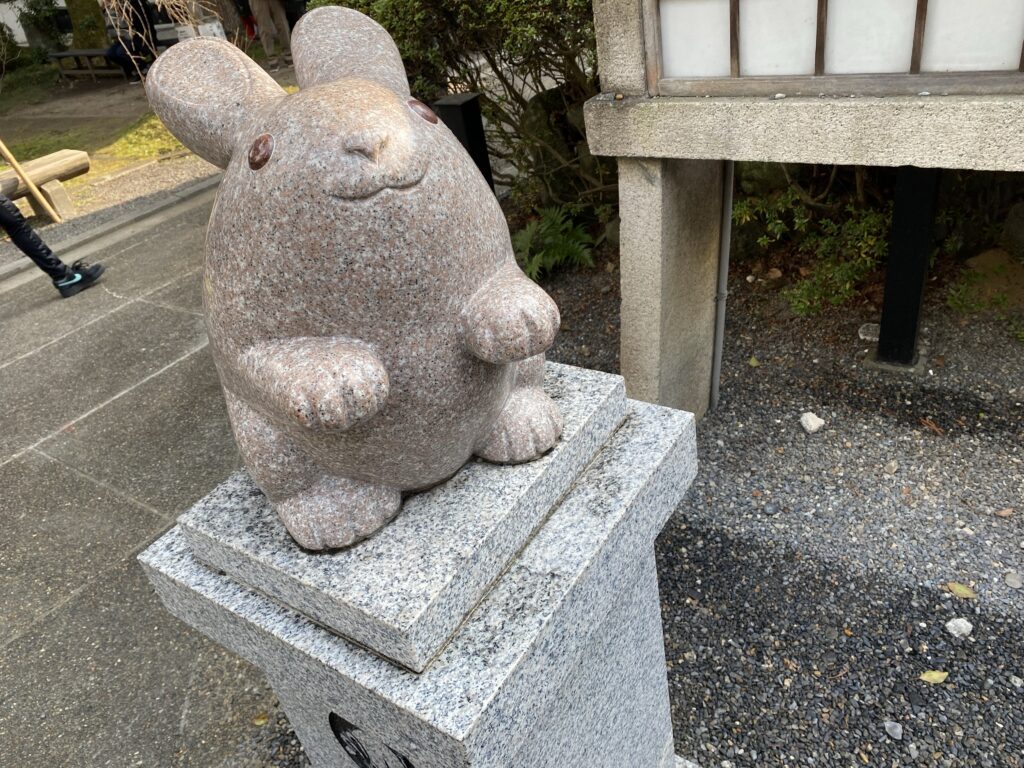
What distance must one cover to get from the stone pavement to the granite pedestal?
104 centimetres

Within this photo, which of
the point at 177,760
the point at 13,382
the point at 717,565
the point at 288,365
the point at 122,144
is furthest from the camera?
the point at 122,144

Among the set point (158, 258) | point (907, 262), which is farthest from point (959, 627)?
point (158, 258)

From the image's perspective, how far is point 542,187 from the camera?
6332mm

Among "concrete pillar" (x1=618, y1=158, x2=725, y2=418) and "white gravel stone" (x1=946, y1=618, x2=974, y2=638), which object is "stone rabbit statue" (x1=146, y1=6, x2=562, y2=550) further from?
"white gravel stone" (x1=946, y1=618, x2=974, y2=638)

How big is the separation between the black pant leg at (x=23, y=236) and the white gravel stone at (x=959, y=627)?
285 inches

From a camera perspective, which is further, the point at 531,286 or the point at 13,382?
the point at 13,382

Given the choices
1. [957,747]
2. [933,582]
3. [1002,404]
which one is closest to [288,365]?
[957,747]

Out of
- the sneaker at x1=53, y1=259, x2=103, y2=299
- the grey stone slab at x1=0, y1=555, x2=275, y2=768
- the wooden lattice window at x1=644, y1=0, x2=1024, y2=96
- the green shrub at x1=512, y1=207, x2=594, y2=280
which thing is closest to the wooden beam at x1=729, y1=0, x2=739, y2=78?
the wooden lattice window at x1=644, y1=0, x2=1024, y2=96

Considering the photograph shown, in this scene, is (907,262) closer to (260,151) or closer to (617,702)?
(617,702)

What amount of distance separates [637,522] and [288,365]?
1059 millimetres

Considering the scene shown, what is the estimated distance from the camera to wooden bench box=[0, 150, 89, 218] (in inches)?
337

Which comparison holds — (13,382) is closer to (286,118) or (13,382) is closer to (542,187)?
(542,187)

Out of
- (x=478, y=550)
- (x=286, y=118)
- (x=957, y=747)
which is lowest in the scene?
(x=957, y=747)

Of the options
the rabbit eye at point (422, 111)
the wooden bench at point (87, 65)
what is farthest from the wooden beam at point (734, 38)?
the wooden bench at point (87, 65)
